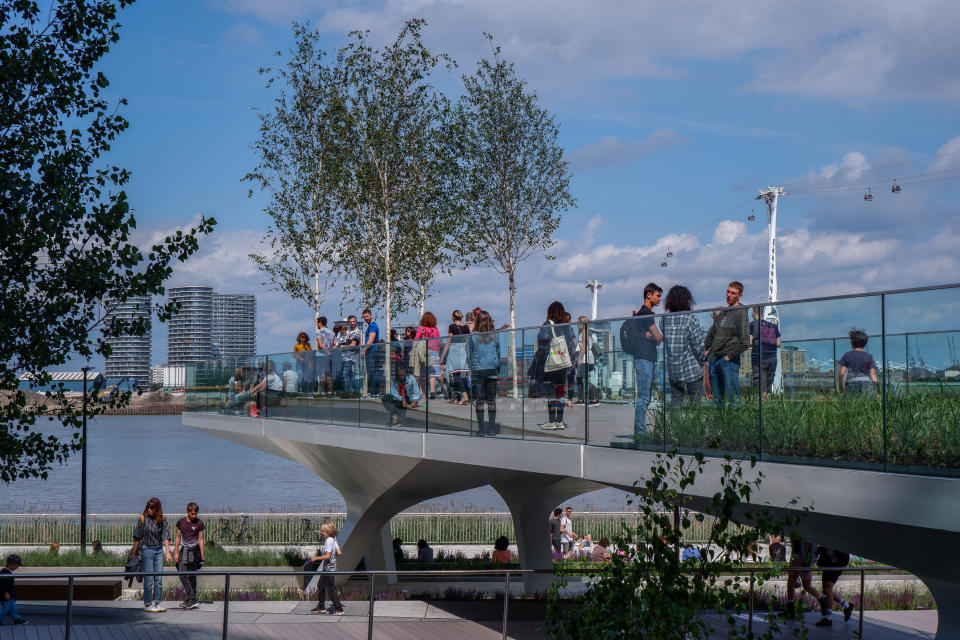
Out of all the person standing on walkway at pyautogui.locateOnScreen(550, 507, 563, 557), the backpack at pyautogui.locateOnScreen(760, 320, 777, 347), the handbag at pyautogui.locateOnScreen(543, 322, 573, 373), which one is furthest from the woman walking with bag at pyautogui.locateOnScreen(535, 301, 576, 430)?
the person standing on walkway at pyautogui.locateOnScreen(550, 507, 563, 557)

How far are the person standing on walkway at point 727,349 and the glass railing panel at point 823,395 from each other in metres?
0.43

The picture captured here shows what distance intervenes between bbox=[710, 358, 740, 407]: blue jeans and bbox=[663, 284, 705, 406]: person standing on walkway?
0.63 feet

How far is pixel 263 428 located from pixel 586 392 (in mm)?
11827

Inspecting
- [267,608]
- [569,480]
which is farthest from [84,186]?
[569,480]

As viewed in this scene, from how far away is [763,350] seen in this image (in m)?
8.87

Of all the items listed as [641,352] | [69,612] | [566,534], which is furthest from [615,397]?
[566,534]

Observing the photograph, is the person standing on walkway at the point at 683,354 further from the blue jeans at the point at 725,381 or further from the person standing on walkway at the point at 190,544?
the person standing on walkway at the point at 190,544

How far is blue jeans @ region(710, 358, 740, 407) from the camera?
923cm

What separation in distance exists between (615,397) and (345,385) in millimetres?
7963

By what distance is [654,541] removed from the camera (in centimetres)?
682

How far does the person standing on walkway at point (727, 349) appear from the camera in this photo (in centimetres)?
912

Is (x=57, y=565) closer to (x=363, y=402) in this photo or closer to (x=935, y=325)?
(x=363, y=402)

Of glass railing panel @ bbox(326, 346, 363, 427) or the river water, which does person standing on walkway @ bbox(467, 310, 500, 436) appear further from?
the river water

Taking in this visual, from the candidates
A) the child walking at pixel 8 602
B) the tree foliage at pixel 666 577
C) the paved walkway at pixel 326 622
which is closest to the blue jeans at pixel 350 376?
the paved walkway at pixel 326 622
